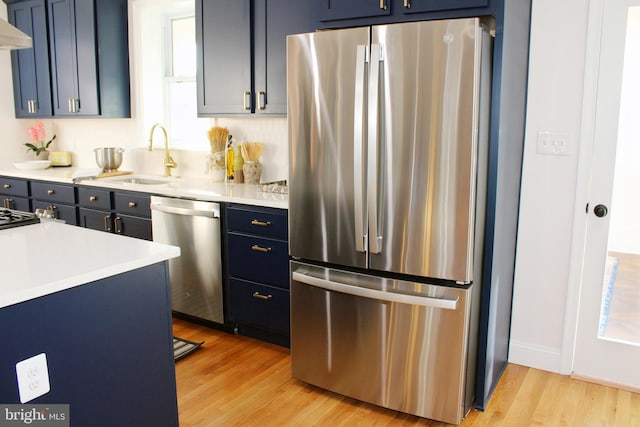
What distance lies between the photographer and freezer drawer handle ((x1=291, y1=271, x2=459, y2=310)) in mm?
2334

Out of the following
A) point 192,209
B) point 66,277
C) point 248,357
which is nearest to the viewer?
point 66,277

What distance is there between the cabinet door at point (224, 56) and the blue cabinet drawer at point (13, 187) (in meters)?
1.95

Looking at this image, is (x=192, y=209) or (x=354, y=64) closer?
(x=354, y=64)

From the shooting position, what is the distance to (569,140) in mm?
2787

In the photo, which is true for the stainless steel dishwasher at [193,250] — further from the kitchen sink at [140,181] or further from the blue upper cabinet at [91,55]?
the blue upper cabinet at [91,55]

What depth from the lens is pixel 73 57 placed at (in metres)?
4.52

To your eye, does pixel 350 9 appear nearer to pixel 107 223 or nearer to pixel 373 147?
pixel 373 147

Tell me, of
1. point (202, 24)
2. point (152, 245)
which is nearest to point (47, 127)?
point (202, 24)

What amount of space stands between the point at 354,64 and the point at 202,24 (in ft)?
5.42

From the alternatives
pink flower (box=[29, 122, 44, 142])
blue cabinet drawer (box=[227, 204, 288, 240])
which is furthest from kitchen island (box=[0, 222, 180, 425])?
pink flower (box=[29, 122, 44, 142])

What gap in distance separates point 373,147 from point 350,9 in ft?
2.40

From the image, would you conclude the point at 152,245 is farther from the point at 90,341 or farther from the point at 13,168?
the point at 13,168

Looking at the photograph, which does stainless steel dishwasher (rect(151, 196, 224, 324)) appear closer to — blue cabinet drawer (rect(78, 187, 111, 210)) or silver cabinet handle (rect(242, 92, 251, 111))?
blue cabinet drawer (rect(78, 187, 111, 210))

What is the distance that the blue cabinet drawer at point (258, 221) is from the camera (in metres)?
3.06
